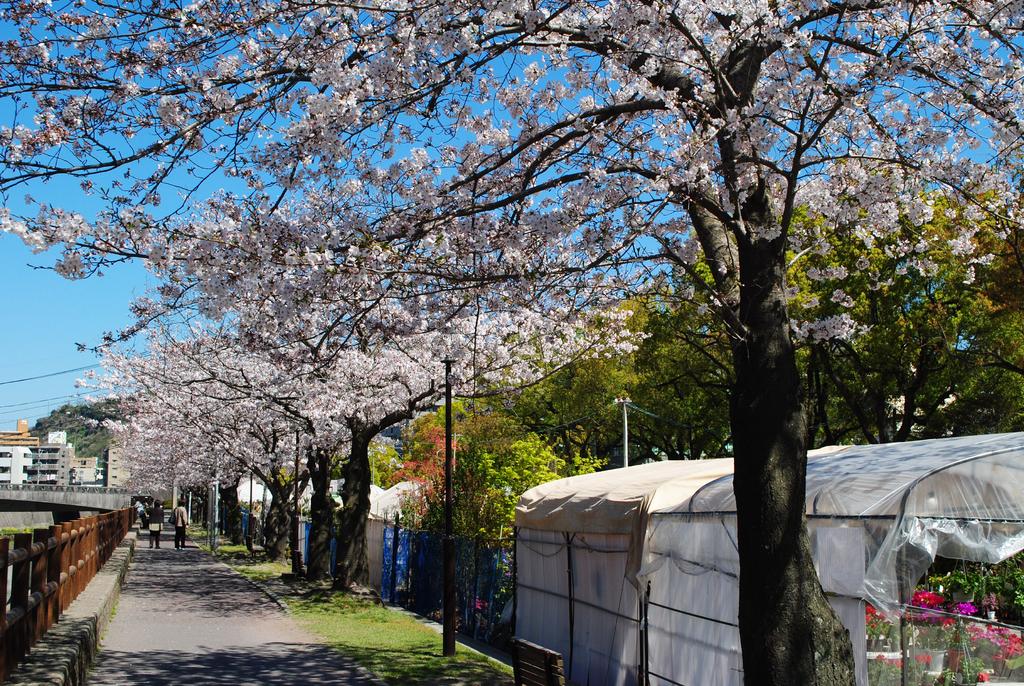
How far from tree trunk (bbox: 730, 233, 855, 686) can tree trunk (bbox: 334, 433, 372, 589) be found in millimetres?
16792

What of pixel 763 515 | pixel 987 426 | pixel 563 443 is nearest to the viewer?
pixel 763 515

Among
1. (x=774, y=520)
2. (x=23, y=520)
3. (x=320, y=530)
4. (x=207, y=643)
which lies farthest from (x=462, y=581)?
(x=23, y=520)

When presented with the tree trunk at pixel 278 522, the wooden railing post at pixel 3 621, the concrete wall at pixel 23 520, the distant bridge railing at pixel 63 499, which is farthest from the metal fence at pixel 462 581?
the distant bridge railing at pixel 63 499

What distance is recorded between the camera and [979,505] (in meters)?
8.77

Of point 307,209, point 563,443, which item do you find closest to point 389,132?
point 307,209

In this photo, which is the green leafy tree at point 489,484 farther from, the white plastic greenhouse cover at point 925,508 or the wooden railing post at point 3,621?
the wooden railing post at point 3,621

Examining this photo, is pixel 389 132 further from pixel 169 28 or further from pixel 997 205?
pixel 997 205

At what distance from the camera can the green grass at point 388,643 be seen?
13.5 meters

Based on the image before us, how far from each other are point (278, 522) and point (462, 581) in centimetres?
1980

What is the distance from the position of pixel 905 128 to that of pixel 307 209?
222 inches

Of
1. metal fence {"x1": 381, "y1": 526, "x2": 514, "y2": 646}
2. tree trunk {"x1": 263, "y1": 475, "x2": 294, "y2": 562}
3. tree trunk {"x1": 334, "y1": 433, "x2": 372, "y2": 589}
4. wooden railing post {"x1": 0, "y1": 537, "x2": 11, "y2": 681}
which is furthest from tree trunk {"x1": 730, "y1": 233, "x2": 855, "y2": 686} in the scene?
tree trunk {"x1": 263, "y1": 475, "x2": 294, "y2": 562}

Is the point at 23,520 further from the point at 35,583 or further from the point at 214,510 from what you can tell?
the point at 35,583

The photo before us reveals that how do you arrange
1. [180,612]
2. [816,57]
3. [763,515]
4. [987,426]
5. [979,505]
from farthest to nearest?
[987,426] → [180,612] → [816,57] → [979,505] → [763,515]

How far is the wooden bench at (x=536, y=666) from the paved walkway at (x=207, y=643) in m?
2.50
